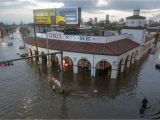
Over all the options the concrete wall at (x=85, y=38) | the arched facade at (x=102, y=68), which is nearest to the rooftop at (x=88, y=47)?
the concrete wall at (x=85, y=38)

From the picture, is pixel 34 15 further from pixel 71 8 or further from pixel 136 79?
pixel 136 79

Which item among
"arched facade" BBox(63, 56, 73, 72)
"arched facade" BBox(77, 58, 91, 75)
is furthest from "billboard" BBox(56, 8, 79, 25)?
"arched facade" BBox(77, 58, 91, 75)

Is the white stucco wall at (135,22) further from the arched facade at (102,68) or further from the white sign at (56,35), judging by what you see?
the white sign at (56,35)

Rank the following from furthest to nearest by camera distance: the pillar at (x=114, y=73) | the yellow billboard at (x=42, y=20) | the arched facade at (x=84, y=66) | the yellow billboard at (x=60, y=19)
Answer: the yellow billboard at (x=42, y=20) → the yellow billboard at (x=60, y=19) → the arched facade at (x=84, y=66) → the pillar at (x=114, y=73)

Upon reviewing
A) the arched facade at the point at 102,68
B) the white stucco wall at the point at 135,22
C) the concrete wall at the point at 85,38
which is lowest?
the arched facade at the point at 102,68

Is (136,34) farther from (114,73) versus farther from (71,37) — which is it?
(114,73)

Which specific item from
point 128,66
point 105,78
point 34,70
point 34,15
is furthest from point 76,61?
point 34,15

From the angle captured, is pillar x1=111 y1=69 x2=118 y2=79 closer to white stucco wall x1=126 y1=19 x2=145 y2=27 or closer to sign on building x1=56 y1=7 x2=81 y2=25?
sign on building x1=56 y1=7 x2=81 y2=25
